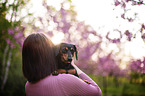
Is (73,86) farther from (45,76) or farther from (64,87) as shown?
Result: (45,76)

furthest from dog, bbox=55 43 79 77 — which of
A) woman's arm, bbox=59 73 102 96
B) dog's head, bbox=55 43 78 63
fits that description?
woman's arm, bbox=59 73 102 96

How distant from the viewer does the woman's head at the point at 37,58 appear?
6.07ft

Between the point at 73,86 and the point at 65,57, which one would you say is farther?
the point at 65,57

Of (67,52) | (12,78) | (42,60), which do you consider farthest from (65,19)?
(42,60)

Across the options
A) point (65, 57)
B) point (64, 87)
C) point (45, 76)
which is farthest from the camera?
point (65, 57)

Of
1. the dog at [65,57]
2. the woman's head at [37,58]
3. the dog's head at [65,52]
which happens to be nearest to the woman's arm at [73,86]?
the woman's head at [37,58]

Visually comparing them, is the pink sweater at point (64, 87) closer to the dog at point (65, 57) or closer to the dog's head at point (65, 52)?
the dog at point (65, 57)

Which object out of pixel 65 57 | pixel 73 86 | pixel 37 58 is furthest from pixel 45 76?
pixel 65 57

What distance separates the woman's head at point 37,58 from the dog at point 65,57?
35cm

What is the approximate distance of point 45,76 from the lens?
6.07 ft

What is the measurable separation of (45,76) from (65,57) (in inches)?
26.4

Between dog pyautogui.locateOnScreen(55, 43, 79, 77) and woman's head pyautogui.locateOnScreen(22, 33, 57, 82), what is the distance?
35 cm

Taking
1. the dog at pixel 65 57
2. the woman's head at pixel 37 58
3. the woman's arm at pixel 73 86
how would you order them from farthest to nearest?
the dog at pixel 65 57 → the woman's head at pixel 37 58 → the woman's arm at pixel 73 86

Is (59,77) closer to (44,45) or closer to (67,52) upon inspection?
(44,45)
